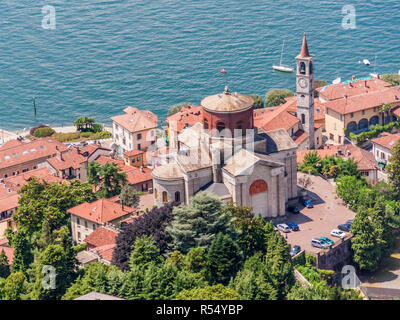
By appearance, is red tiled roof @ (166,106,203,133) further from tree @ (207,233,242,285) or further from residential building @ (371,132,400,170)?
tree @ (207,233,242,285)

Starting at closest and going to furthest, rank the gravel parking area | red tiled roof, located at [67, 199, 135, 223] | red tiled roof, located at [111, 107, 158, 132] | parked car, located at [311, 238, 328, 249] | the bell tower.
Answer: parked car, located at [311, 238, 328, 249]
the gravel parking area
red tiled roof, located at [67, 199, 135, 223]
the bell tower
red tiled roof, located at [111, 107, 158, 132]

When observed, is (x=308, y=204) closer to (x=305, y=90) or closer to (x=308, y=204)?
(x=308, y=204)

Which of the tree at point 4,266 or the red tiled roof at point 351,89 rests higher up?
the red tiled roof at point 351,89

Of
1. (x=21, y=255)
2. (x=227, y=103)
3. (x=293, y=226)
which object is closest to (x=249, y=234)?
(x=293, y=226)

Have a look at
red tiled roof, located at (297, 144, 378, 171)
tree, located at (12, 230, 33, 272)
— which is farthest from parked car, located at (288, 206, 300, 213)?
tree, located at (12, 230, 33, 272)

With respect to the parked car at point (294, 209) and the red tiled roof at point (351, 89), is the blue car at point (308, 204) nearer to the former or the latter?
the parked car at point (294, 209)

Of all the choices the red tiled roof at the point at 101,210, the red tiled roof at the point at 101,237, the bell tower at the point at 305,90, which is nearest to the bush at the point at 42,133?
the bell tower at the point at 305,90

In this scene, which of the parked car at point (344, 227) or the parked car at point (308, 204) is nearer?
the parked car at point (344, 227)
